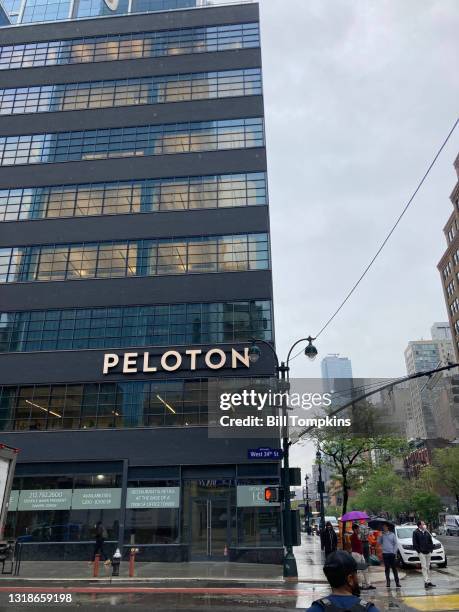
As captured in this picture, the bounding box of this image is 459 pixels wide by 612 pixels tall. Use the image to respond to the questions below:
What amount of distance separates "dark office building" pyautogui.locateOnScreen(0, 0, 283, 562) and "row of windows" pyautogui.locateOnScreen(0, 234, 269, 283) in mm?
89

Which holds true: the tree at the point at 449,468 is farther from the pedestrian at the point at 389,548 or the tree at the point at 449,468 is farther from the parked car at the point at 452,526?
the pedestrian at the point at 389,548

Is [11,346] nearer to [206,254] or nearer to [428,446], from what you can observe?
[206,254]

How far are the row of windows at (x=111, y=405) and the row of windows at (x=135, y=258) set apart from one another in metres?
6.66

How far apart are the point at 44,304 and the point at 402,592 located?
23.1 meters

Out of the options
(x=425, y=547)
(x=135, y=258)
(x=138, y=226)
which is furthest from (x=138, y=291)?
(x=425, y=547)

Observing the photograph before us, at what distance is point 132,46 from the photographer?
35.8 metres

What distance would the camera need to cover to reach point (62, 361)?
90.4 ft

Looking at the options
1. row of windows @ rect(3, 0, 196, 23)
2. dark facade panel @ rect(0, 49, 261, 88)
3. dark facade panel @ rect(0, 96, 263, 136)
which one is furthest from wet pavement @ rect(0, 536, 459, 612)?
row of windows @ rect(3, 0, 196, 23)

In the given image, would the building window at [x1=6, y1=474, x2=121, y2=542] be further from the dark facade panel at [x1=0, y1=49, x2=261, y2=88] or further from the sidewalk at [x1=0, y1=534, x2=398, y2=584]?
the dark facade panel at [x1=0, y1=49, x2=261, y2=88]

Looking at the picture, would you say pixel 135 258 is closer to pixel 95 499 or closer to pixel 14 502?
pixel 95 499

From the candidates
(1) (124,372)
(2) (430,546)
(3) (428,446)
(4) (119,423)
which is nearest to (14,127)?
Answer: (1) (124,372)

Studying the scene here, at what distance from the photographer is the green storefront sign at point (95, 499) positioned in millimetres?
24484

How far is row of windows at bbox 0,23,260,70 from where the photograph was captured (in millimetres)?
35156

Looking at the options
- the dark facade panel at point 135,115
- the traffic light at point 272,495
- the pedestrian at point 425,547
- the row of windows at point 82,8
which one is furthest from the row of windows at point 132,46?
the pedestrian at point 425,547
